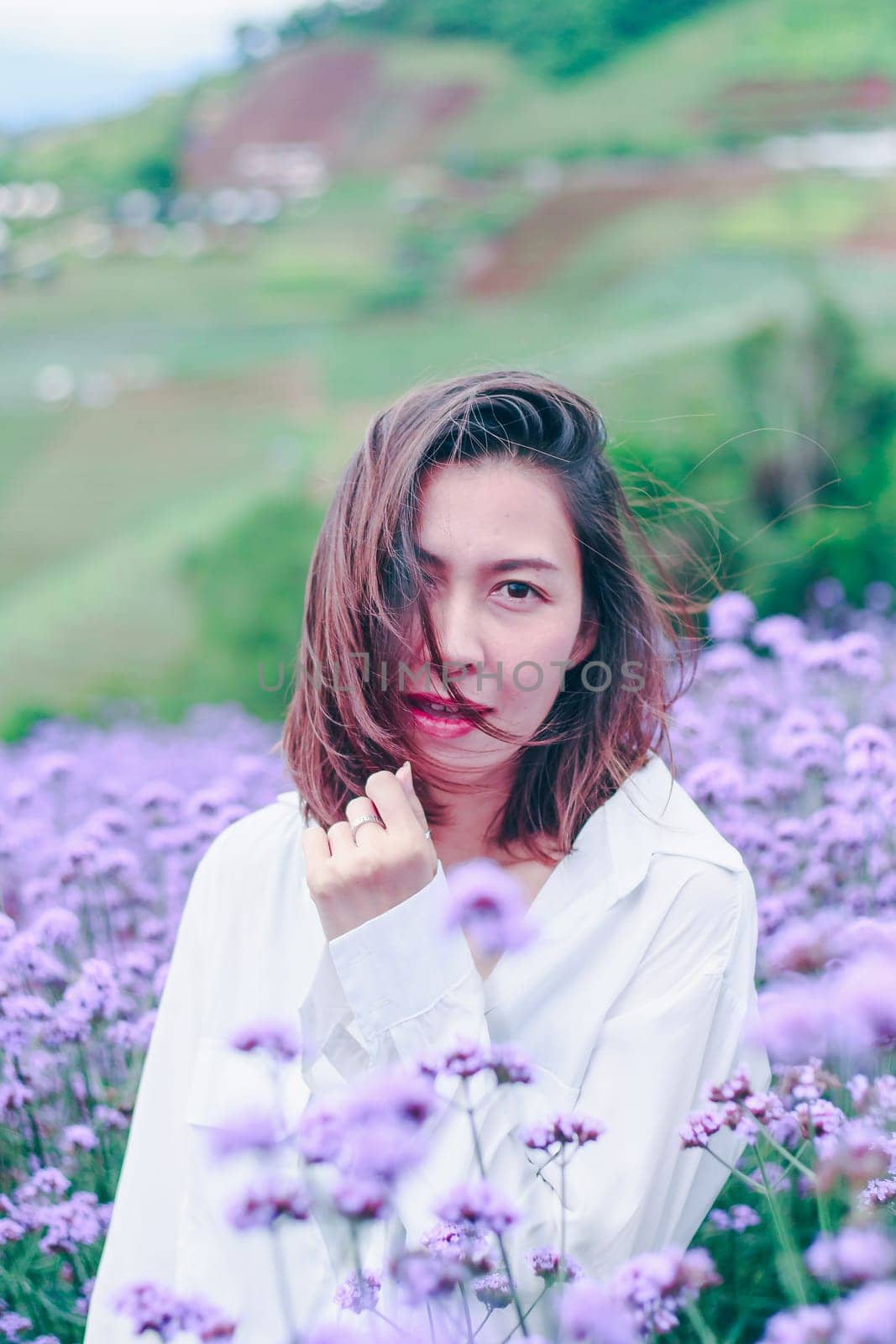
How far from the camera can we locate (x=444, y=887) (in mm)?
946

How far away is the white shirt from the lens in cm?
92

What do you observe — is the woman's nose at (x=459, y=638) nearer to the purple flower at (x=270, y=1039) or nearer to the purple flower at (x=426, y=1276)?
the purple flower at (x=270, y=1039)

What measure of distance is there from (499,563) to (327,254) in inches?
125

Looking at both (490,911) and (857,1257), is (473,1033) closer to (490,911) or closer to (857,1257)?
(490,911)

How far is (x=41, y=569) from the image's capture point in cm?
387

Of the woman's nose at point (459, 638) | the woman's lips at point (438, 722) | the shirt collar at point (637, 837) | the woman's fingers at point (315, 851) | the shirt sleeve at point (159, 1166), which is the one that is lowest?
the shirt sleeve at point (159, 1166)

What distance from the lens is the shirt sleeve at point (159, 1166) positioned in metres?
1.11

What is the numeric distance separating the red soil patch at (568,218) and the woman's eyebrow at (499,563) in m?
3.02

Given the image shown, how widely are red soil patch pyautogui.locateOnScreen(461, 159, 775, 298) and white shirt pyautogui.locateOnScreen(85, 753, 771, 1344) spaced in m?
2.98

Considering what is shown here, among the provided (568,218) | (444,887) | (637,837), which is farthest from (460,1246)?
(568,218)

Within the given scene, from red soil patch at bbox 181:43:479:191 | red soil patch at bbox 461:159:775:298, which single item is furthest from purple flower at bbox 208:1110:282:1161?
red soil patch at bbox 181:43:479:191

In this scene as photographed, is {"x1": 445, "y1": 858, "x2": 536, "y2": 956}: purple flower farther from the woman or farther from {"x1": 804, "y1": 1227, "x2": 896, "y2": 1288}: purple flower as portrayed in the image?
{"x1": 804, "y1": 1227, "x2": 896, "y2": 1288}: purple flower

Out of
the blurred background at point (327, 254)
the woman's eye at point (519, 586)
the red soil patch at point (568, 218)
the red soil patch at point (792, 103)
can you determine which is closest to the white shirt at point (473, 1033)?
the woman's eye at point (519, 586)

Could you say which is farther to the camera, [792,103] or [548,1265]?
[792,103]
